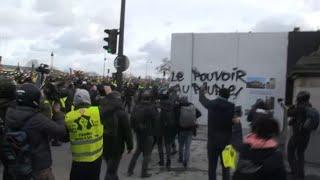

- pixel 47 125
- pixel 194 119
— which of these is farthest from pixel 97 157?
pixel 194 119

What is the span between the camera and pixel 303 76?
1580 centimetres

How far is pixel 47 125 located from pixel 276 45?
845 inches

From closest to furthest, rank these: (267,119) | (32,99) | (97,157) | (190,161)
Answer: (267,119) < (32,99) < (97,157) < (190,161)

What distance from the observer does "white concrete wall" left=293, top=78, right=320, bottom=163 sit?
1470 centimetres

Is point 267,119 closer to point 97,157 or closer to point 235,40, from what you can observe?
point 97,157

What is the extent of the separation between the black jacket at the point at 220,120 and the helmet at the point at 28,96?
13.7 feet

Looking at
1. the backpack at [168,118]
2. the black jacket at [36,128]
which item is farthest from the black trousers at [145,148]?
the black jacket at [36,128]

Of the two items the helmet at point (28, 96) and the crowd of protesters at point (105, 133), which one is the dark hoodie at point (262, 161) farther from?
the helmet at point (28, 96)

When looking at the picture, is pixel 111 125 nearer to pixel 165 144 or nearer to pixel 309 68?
pixel 165 144

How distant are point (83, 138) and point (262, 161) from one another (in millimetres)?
2508

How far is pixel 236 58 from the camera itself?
28375 mm

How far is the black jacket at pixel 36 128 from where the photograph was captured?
Answer: 6.81m

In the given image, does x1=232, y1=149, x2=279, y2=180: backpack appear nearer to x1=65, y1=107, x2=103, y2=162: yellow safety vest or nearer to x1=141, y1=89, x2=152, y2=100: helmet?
x1=65, y1=107, x2=103, y2=162: yellow safety vest

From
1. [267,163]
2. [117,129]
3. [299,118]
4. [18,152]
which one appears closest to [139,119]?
[117,129]
